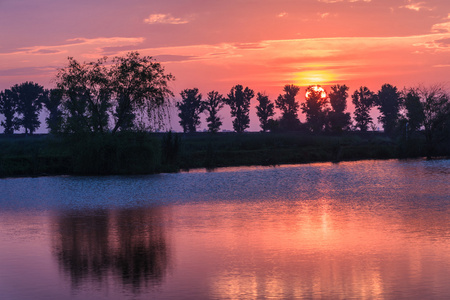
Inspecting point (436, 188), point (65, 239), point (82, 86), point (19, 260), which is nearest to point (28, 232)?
point (65, 239)

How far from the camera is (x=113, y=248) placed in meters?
17.8

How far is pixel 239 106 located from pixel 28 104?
57.4 meters

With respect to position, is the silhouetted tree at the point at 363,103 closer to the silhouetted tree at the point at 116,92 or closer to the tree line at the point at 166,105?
the tree line at the point at 166,105

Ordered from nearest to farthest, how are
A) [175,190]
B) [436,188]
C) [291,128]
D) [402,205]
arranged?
[402,205] → [436,188] → [175,190] → [291,128]

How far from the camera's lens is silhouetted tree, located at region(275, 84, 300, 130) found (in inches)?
6437

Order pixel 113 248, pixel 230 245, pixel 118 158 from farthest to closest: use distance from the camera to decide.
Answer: pixel 118 158
pixel 113 248
pixel 230 245

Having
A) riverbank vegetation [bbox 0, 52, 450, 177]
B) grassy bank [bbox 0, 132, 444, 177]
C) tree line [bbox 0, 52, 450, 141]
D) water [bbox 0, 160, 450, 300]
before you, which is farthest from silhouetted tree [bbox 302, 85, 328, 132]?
water [bbox 0, 160, 450, 300]

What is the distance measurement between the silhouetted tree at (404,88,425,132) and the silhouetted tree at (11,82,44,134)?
101139mm

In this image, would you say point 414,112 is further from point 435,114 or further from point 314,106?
point 314,106

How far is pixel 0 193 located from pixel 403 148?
59.6 meters

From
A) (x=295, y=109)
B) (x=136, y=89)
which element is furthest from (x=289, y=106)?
(x=136, y=89)

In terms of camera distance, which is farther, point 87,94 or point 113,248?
point 87,94

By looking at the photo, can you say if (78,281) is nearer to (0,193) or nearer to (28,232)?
(28,232)

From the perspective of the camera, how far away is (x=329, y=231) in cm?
2000
